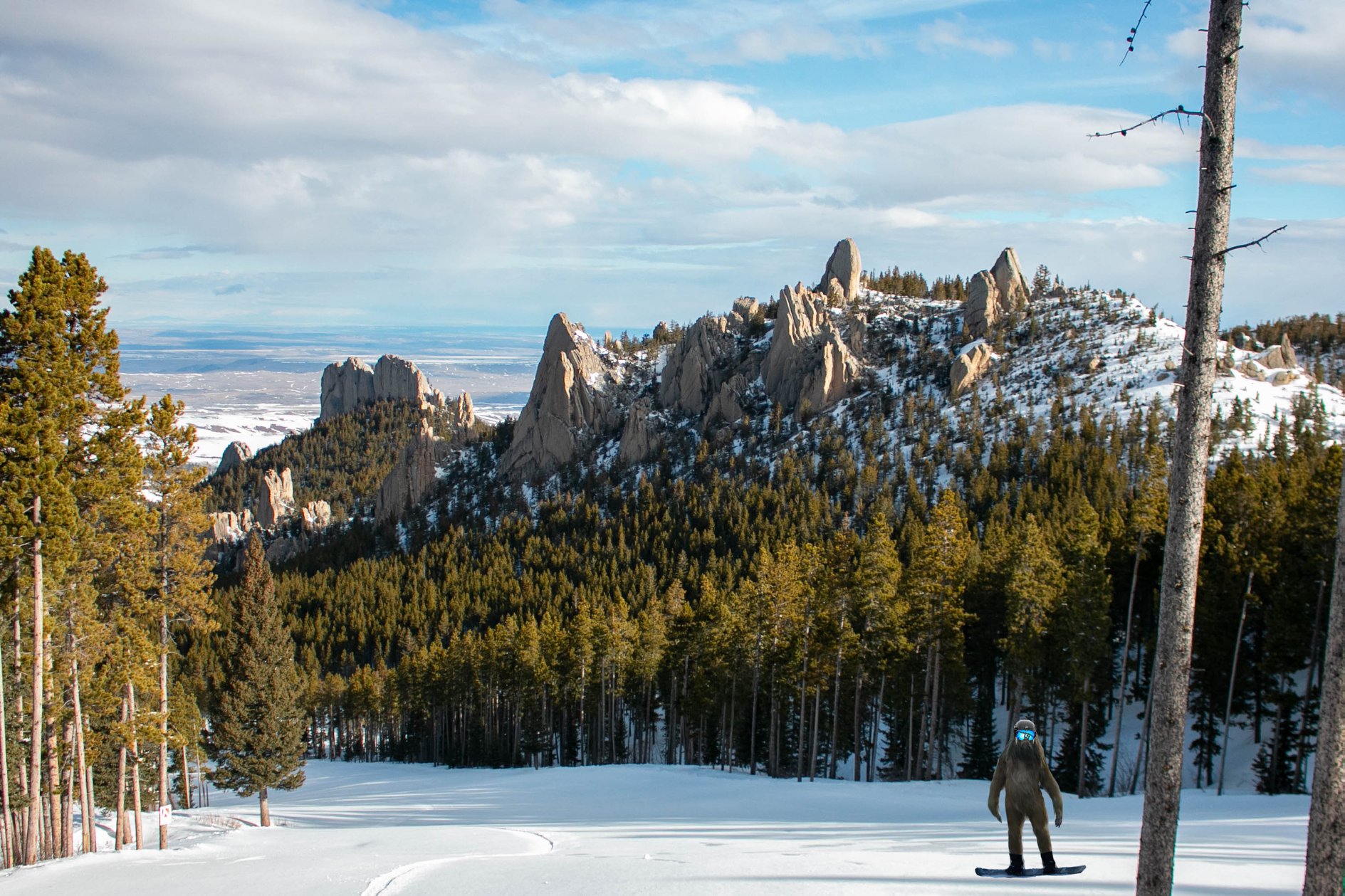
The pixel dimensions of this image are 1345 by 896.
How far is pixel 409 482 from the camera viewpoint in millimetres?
179375

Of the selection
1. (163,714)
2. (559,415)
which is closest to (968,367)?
(559,415)

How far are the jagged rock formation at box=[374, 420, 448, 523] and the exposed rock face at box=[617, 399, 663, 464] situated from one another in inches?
1782

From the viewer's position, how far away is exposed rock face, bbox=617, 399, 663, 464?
15750 cm

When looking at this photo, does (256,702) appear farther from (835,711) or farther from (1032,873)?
(1032,873)

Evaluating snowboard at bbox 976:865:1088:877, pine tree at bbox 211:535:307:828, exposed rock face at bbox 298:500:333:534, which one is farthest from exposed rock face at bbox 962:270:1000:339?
snowboard at bbox 976:865:1088:877

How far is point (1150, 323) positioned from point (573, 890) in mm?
145086

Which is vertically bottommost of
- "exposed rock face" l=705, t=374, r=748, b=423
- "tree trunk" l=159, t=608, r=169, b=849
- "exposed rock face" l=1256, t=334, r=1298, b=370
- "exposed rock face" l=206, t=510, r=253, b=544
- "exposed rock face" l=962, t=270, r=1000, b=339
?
"exposed rock face" l=206, t=510, r=253, b=544

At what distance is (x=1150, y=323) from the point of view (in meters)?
133

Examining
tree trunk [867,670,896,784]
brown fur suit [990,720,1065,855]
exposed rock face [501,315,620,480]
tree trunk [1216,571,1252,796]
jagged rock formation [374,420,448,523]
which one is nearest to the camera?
brown fur suit [990,720,1065,855]

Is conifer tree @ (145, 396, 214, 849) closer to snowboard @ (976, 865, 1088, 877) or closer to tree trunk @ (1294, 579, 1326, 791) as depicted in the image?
snowboard @ (976, 865, 1088, 877)

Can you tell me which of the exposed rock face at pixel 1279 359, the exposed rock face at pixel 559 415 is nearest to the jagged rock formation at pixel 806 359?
the exposed rock face at pixel 559 415

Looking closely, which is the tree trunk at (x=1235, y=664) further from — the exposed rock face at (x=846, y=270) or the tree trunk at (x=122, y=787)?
the exposed rock face at (x=846, y=270)

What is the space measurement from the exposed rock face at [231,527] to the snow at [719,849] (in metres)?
166

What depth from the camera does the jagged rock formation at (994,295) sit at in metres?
148
